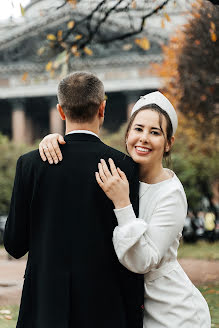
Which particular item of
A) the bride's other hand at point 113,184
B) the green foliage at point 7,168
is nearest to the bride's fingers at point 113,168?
the bride's other hand at point 113,184

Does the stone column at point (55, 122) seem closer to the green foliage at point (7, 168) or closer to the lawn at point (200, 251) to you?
the green foliage at point (7, 168)

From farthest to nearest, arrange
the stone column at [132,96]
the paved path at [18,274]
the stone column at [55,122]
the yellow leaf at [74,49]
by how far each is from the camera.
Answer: the stone column at [55,122] < the stone column at [132,96] < the paved path at [18,274] < the yellow leaf at [74,49]

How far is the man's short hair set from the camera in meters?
2.55

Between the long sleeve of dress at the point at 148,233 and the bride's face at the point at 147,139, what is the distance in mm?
199

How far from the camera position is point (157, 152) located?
9.03 ft

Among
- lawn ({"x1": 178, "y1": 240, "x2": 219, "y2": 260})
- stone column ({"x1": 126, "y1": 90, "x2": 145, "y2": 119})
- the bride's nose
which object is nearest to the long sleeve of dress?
the bride's nose

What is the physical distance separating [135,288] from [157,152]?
647mm

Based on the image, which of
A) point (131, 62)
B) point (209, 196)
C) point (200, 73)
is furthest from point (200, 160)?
point (131, 62)

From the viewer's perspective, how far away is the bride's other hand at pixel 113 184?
247 centimetres

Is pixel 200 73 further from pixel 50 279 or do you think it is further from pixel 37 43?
pixel 37 43

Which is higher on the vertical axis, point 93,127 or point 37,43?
point 37,43

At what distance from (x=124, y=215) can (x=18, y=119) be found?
4332 centimetres

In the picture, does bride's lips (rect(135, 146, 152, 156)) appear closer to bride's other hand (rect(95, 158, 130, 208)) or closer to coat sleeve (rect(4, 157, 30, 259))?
bride's other hand (rect(95, 158, 130, 208))

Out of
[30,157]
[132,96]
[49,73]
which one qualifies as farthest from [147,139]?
[132,96]
